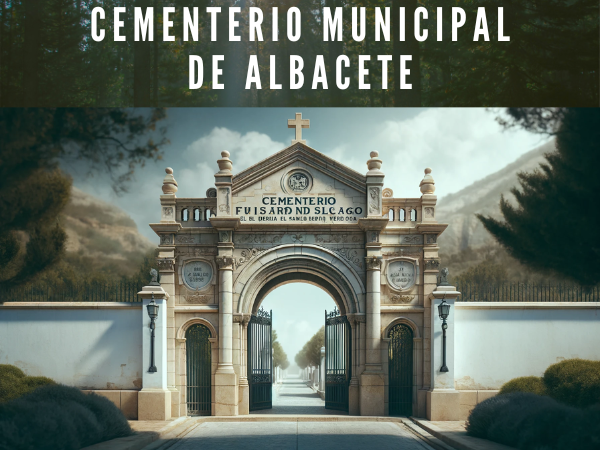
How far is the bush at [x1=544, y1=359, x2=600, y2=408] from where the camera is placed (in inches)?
693

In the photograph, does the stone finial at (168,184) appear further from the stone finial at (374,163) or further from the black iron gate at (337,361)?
the black iron gate at (337,361)

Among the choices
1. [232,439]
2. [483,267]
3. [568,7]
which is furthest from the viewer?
[483,267]

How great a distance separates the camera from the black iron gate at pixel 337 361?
73.7 ft

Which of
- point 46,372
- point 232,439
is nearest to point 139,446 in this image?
point 232,439

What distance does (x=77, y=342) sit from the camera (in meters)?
20.8

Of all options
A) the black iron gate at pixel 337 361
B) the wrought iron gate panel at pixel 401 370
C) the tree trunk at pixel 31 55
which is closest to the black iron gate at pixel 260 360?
the black iron gate at pixel 337 361

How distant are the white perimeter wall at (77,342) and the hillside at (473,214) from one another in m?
43.2

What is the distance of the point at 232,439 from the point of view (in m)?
15.9

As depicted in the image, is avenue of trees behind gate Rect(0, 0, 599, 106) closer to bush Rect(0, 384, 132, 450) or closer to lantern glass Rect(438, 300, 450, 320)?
bush Rect(0, 384, 132, 450)

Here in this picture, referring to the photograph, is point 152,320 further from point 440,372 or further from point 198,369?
point 440,372

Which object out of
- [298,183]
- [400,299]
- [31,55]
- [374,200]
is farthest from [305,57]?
[31,55]

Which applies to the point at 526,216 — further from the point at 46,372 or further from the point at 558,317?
the point at 46,372

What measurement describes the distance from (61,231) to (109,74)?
502 centimetres

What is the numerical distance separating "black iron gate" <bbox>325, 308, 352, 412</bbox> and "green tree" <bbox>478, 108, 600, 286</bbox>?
477 inches
